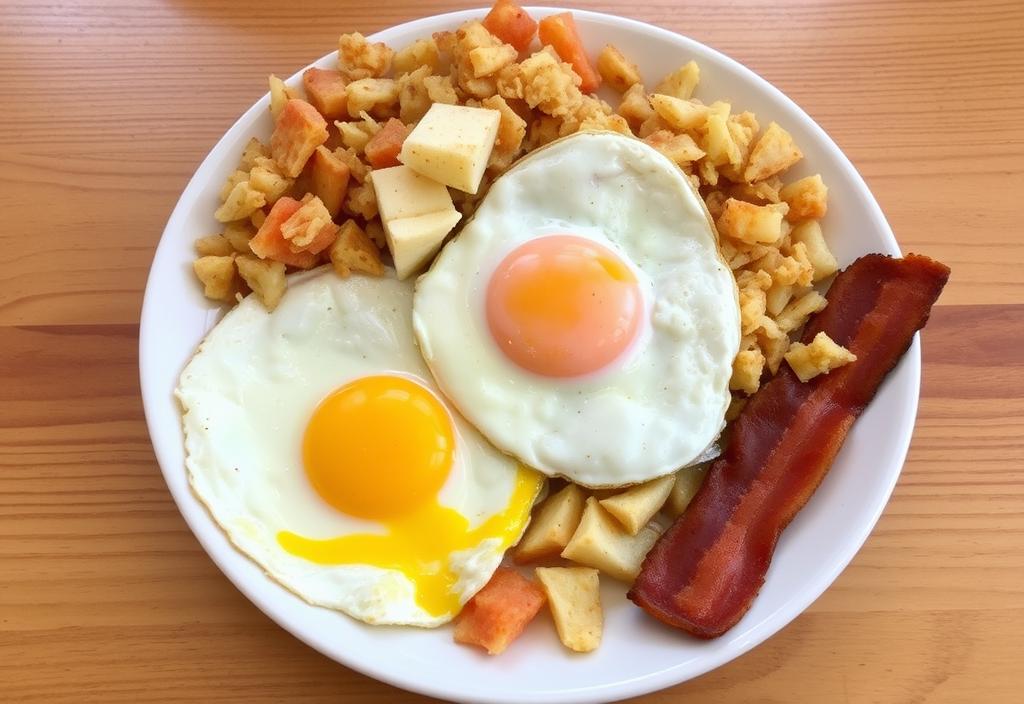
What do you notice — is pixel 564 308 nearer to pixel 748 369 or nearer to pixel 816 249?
pixel 748 369

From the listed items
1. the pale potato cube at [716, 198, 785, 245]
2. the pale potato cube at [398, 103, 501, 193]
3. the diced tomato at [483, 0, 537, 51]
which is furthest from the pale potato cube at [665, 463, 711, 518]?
the diced tomato at [483, 0, 537, 51]

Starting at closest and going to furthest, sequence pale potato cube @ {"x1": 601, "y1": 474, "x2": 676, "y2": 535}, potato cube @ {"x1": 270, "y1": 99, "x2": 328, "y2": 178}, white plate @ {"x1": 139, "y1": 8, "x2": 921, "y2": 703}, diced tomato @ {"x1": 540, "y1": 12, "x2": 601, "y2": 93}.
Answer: white plate @ {"x1": 139, "y1": 8, "x2": 921, "y2": 703} < pale potato cube @ {"x1": 601, "y1": 474, "x2": 676, "y2": 535} < potato cube @ {"x1": 270, "y1": 99, "x2": 328, "y2": 178} < diced tomato @ {"x1": 540, "y1": 12, "x2": 601, "y2": 93}

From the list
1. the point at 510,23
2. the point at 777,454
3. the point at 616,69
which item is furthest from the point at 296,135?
the point at 777,454

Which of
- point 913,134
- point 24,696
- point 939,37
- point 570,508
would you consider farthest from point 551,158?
point 24,696

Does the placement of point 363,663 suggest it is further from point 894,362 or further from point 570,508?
point 894,362

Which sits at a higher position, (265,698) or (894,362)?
(894,362)

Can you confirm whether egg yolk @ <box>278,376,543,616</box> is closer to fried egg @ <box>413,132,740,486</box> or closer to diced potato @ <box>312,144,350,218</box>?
fried egg @ <box>413,132,740,486</box>
